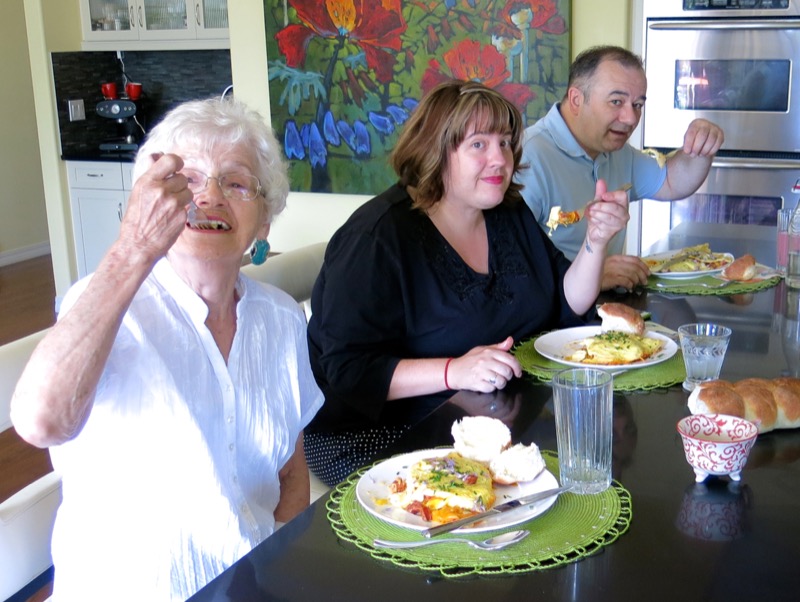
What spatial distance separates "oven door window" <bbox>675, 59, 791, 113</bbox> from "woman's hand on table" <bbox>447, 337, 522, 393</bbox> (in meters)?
2.53

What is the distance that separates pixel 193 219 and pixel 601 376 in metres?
0.65

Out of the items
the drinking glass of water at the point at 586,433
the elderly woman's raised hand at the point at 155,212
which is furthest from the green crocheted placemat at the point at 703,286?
the elderly woman's raised hand at the point at 155,212

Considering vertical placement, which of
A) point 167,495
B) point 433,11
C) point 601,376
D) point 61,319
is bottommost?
point 167,495

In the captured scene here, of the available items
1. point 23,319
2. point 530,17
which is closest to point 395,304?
point 530,17

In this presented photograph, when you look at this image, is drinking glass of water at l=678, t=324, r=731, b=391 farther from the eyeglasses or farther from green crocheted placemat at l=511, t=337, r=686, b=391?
the eyeglasses

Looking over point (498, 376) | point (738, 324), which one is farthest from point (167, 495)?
point (738, 324)

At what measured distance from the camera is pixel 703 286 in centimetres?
234

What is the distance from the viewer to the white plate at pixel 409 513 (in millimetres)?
1123

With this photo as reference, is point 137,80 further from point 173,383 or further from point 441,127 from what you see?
point 173,383

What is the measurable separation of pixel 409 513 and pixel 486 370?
1.83 ft

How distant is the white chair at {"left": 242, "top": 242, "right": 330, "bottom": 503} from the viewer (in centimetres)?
228

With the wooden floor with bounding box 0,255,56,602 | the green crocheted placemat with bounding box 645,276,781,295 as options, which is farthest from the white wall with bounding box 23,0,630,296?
the green crocheted placemat with bounding box 645,276,781,295

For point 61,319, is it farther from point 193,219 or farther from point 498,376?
point 498,376

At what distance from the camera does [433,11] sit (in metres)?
4.15
